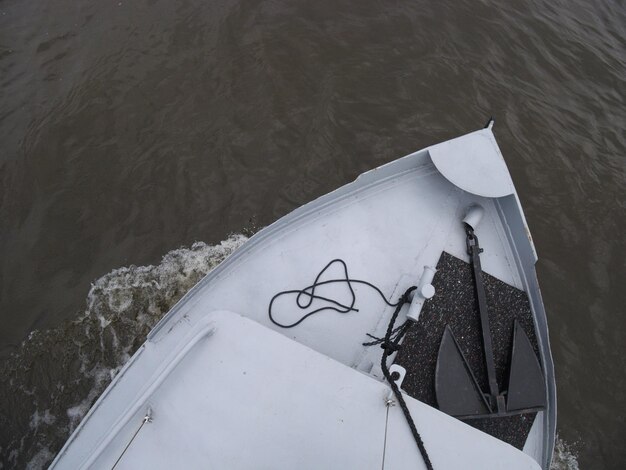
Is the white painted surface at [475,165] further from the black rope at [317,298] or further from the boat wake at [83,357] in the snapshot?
the boat wake at [83,357]

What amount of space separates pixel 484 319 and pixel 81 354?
12.8 feet

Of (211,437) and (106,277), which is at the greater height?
(211,437)

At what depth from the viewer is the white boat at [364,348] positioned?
2.48m

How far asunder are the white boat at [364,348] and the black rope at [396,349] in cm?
1

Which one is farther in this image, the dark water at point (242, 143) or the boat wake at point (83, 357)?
the dark water at point (242, 143)

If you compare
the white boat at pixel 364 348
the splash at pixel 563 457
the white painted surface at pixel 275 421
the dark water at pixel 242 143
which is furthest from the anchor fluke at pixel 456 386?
the dark water at pixel 242 143

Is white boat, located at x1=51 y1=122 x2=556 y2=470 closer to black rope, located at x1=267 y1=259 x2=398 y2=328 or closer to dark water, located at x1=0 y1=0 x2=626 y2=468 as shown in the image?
black rope, located at x1=267 y1=259 x2=398 y2=328

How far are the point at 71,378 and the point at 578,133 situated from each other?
23.7 feet

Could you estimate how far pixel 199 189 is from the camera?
17.5 feet

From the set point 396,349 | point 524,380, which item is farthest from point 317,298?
point 524,380

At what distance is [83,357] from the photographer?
4.38 metres

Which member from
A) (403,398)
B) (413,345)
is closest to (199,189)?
(413,345)

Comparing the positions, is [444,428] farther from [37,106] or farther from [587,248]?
[37,106]

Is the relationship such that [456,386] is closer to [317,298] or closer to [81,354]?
[317,298]
